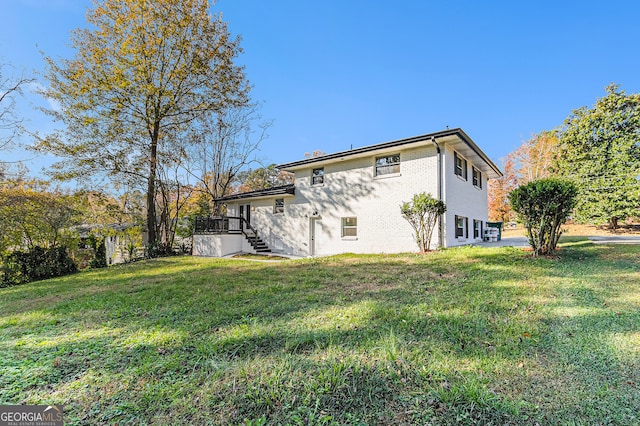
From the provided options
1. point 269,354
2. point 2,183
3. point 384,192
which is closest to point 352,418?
point 269,354

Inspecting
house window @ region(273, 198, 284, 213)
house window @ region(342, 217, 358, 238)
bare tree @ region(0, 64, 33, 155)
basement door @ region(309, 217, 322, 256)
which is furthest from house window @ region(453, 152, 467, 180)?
bare tree @ region(0, 64, 33, 155)

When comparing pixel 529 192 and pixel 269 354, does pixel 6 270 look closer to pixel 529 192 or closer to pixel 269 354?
pixel 269 354

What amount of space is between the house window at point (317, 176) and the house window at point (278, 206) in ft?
8.39

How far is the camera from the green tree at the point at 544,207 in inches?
290

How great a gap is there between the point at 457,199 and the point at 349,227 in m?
5.31

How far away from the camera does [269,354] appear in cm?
273

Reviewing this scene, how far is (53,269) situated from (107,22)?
40.9 feet

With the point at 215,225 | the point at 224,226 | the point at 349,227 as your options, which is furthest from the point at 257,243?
the point at 349,227

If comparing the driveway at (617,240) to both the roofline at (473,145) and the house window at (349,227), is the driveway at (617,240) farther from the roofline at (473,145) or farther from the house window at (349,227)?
the house window at (349,227)

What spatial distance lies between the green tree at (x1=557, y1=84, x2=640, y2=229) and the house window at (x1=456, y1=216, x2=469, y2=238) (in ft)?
32.1

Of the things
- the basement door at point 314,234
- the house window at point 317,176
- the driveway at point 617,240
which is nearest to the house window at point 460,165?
the driveway at point 617,240

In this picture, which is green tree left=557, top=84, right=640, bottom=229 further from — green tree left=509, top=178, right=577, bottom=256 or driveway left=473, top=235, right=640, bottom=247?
green tree left=509, top=178, right=577, bottom=256

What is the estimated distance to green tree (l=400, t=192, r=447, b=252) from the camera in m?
10.6

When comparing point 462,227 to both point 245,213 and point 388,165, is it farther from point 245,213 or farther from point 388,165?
point 245,213
